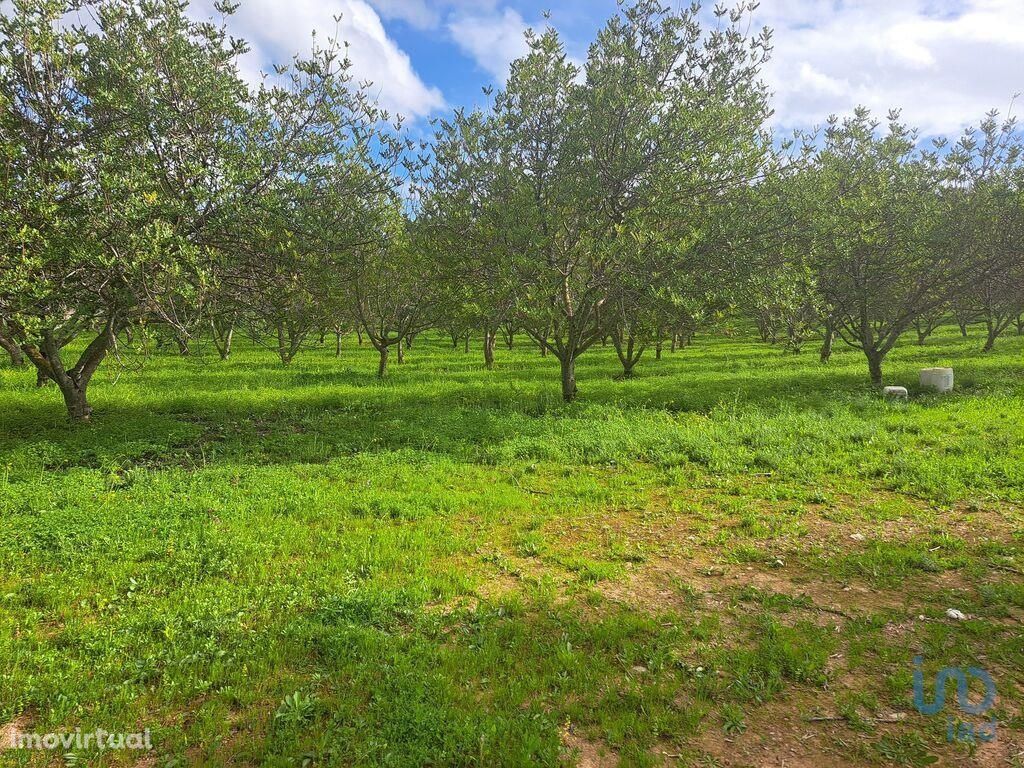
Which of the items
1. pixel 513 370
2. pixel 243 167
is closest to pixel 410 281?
pixel 513 370

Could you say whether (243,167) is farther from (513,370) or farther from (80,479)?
(513,370)

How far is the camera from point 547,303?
1593 centimetres

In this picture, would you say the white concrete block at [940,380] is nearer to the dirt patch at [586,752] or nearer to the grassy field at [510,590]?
the grassy field at [510,590]

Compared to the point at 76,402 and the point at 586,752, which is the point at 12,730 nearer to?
the point at 586,752

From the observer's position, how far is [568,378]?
773 inches

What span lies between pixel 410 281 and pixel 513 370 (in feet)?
24.5

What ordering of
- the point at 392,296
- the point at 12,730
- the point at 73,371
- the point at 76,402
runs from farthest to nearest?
the point at 392,296 → the point at 73,371 → the point at 76,402 → the point at 12,730
